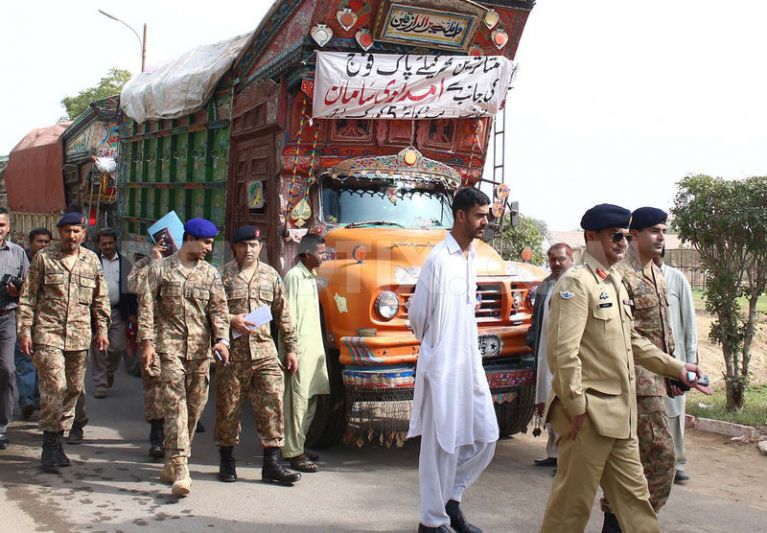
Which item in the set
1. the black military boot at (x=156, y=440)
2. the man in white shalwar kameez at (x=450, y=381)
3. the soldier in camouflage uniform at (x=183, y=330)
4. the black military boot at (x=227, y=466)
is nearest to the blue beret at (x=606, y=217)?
the man in white shalwar kameez at (x=450, y=381)

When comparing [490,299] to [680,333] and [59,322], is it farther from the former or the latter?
[59,322]

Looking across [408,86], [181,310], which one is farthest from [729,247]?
[181,310]

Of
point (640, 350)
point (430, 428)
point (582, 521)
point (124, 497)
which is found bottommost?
point (124, 497)

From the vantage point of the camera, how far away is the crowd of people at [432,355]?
12.3ft

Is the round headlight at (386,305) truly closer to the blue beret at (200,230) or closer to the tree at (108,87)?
the blue beret at (200,230)

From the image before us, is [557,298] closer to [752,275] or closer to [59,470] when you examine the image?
[59,470]

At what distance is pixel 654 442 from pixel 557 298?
1.01m

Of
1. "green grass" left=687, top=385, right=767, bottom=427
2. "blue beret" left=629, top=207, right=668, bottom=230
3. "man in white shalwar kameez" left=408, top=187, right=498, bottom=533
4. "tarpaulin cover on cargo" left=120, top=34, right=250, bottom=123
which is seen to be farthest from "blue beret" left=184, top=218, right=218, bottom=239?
"green grass" left=687, top=385, right=767, bottom=427

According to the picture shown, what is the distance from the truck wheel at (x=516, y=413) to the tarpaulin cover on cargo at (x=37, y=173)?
1080cm

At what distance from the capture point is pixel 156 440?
20.6 feet

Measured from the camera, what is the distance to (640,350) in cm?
409

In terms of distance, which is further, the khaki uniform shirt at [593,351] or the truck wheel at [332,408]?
the truck wheel at [332,408]

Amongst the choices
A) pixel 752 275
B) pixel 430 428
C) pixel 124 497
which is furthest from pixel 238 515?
pixel 752 275

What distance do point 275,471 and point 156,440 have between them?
1320 mm
